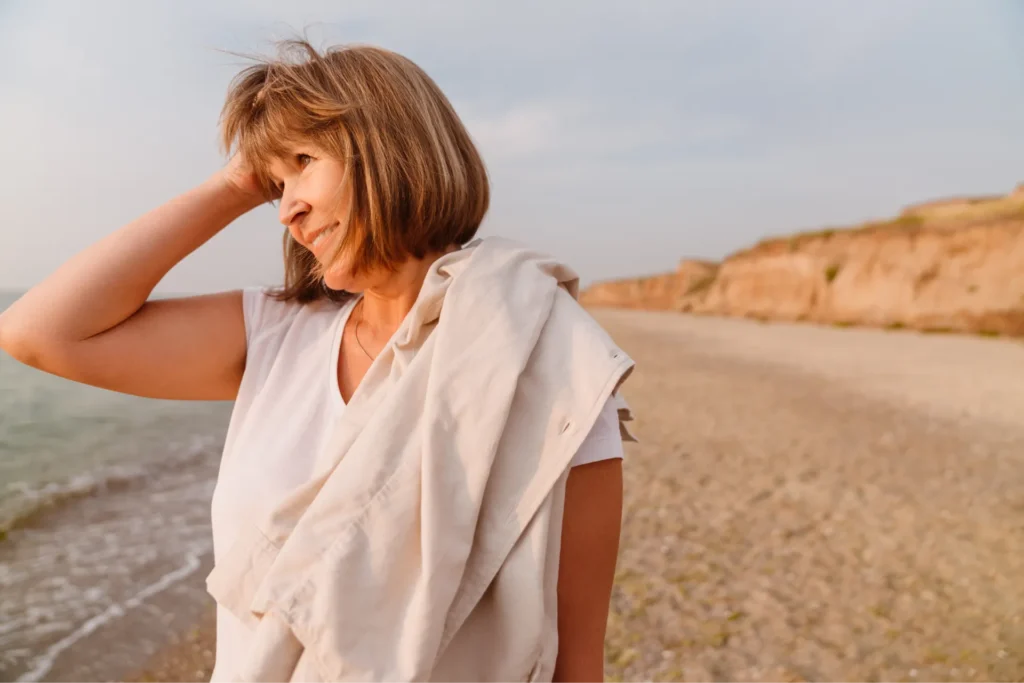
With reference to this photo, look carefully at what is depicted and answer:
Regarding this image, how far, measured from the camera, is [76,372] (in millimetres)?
1506

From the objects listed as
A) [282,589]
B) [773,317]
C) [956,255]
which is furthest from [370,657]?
[773,317]

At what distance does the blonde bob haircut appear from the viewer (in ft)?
4.63

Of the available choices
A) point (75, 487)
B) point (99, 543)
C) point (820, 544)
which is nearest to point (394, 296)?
point (820, 544)

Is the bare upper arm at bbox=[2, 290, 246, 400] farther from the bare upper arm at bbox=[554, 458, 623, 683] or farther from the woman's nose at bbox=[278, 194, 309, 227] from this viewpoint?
the bare upper arm at bbox=[554, 458, 623, 683]

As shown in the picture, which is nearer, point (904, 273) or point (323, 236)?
point (323, 236)

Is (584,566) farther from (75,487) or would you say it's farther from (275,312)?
(75,487)

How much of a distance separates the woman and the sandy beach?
275 cm

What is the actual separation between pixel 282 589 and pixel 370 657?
20 cm

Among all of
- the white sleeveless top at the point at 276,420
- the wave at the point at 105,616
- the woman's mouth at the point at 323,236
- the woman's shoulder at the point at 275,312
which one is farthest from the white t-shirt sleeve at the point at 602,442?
the wave at the point at 105,616

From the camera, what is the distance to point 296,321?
1.75 meters

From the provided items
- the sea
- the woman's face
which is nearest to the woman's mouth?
the woman's face

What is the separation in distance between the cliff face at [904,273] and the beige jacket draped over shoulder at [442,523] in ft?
73.7

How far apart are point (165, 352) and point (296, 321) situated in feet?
1.01

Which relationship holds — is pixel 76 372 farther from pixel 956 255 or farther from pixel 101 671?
pixel 956 255
